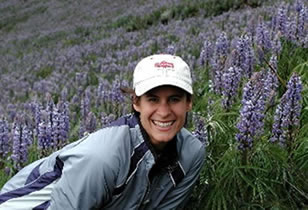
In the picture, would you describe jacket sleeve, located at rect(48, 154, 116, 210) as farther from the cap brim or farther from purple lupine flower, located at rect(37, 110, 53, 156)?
purple lupine flower, located at rect(37, 110, 53, 156)

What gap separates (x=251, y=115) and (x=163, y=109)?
563 mm

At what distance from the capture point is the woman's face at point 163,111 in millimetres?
2910

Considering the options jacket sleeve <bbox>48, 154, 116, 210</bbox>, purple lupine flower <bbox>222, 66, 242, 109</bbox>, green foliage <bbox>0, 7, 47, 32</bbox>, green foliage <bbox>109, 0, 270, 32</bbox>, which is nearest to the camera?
jacket sleeve <bbox>48, 154, 116, 210</bbox>

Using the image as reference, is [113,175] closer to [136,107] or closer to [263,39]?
[136,107]

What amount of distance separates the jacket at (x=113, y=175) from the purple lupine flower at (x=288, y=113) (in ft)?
1.73

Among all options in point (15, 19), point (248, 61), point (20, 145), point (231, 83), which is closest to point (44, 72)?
point (20, 145)

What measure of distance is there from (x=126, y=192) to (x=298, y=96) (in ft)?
4.13

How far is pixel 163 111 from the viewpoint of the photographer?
2.89 meters

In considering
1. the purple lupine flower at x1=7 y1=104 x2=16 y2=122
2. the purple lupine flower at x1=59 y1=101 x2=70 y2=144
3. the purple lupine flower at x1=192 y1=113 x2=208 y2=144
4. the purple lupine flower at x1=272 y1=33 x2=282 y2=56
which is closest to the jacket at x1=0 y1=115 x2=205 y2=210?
the purple lupine flower at x1=192 y1=113 x2=208 y2=144

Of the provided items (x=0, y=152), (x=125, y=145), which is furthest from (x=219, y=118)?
(x=0, y=152)

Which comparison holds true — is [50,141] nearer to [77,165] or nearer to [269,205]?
[77,165]

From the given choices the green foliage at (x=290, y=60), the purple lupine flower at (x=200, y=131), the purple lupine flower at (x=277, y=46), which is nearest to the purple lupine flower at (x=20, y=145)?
the purple lupine flower at (x=200, y=131)

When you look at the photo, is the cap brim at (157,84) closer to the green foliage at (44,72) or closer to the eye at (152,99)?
the eye at (152,99)

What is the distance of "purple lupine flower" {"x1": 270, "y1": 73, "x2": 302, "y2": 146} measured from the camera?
10.3ft
